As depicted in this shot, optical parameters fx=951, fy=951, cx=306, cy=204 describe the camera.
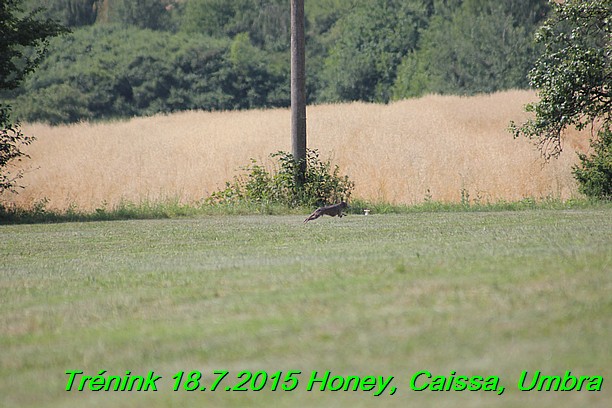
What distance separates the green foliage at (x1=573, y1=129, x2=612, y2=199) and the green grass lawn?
28.3ft

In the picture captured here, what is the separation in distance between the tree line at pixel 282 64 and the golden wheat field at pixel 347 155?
98.9 feet

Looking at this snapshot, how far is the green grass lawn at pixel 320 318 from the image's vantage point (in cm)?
514

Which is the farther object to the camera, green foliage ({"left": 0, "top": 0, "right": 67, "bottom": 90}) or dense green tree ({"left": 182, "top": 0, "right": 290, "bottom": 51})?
dense green tree ({"left": 182, "top": 0, "right": 290, "bottom": 51})

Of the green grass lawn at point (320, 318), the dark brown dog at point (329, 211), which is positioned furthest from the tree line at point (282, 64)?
the green grass lawn at point (320, 318)

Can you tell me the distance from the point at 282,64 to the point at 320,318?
7521 centimetres

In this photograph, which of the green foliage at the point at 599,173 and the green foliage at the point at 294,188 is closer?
the green foliage at the point at 599,173

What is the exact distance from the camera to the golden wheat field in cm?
2531

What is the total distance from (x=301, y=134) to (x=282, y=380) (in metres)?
16.7

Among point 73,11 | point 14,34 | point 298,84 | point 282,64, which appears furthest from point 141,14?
point 14,34

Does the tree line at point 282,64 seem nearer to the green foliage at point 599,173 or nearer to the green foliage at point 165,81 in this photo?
the green foliage at point 165,81

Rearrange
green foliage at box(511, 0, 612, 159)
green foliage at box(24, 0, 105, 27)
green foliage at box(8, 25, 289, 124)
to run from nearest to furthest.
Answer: green foliage at box(511, 0, 612, 159) → green foliage at box(8, 25, 289, 124) → green foliage at box(24, 0, 105, 27)

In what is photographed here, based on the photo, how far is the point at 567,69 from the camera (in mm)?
18984

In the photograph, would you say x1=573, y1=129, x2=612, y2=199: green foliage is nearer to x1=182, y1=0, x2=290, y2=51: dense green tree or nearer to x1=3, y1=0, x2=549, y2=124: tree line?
x1=3, y1=0, x2=549, y2=124: tree line

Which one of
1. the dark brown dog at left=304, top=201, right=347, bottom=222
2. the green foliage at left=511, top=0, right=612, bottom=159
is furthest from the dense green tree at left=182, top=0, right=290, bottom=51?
the dark brown dog at left=304, top=201, right=347, bottom=222
